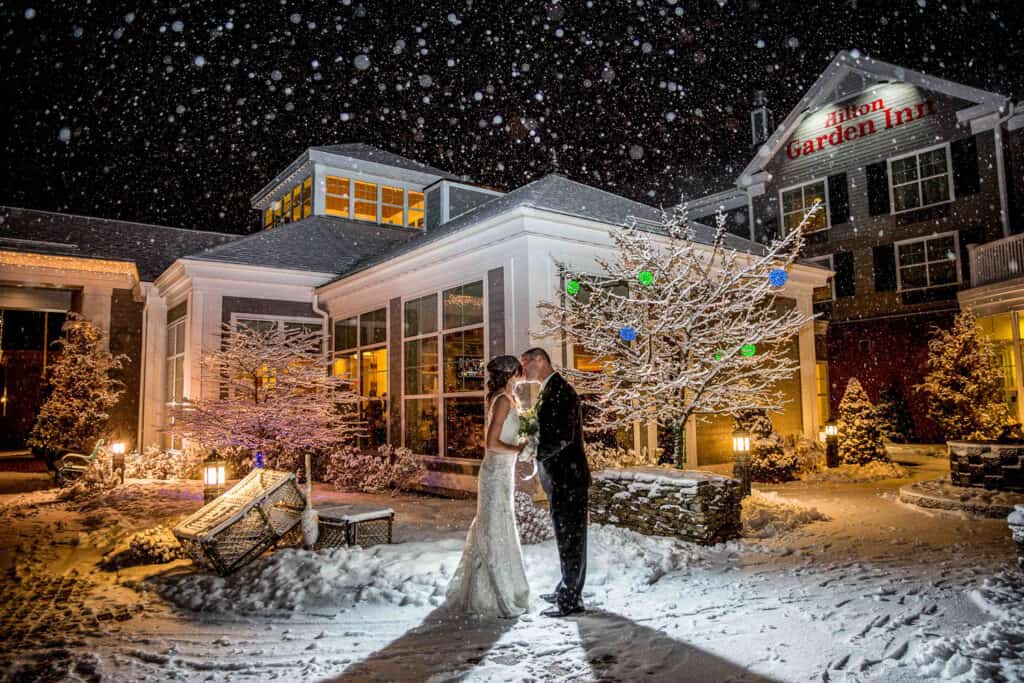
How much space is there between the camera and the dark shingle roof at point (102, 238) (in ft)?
59.9

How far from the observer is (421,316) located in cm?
1227

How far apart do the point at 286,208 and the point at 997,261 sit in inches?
801

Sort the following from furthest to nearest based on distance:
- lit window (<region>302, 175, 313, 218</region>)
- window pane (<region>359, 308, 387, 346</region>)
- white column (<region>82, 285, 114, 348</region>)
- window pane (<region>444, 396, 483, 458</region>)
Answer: lit window (<region>302, 175, 313, 218</region>), white column (<region>82, 285, 114, 348</region>), window pane (<region>359, 308, 387, 346</region>), window pane (<region>444, 396, 483, 458</region>)

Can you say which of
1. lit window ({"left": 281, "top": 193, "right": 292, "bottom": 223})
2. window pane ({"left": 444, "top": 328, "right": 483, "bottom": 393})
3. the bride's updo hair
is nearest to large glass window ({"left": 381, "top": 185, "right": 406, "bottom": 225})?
lit window ({"left": 281, "top": 193, "right": 292, "bottom": 223})

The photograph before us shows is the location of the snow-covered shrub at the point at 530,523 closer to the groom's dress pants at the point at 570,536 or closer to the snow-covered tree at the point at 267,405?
the groom's dress pants at the point at 570,536

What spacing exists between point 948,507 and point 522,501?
606 cm

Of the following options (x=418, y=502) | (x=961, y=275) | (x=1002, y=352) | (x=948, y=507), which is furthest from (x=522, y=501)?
(x=961, y=275)

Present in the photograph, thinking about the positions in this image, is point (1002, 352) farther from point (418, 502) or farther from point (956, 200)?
point (418, 502)

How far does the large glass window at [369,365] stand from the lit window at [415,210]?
605 cm

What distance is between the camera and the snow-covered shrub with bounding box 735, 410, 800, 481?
12297mm

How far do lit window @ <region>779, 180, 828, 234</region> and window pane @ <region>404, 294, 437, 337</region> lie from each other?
1556 centimetres

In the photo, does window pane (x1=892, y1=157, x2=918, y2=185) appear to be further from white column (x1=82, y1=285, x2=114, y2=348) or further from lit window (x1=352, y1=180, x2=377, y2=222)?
white column (x1=82, y1=285, x2=114, y2=348)

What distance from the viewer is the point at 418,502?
33.3ft

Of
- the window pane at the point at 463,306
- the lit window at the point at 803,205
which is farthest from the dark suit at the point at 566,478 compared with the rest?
the lit window at the point at 803,205
